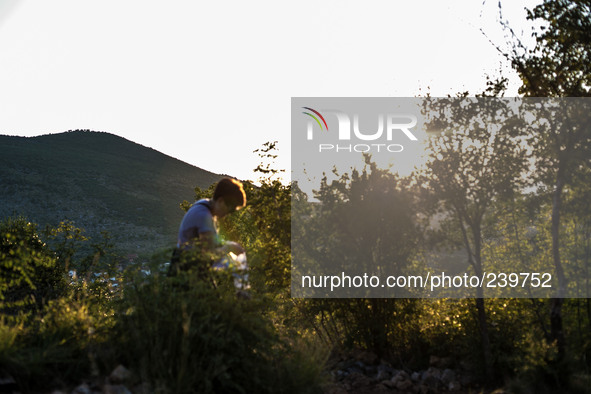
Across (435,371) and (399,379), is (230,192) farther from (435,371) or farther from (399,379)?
(435,371)

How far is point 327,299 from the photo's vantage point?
746 centimetres

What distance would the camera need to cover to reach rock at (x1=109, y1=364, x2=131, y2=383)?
161 inches

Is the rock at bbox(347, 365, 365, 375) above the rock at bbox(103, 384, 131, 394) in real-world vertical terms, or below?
below

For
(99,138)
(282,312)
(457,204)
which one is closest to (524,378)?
(457,204)

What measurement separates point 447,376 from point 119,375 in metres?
4.08

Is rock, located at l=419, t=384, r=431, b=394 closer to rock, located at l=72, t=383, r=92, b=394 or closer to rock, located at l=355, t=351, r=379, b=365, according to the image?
rock, located at l=355, t=351, r=379, b=365

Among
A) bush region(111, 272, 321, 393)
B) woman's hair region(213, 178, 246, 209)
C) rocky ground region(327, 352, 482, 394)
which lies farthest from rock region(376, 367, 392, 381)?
woman's hair region(213, 178, 246, 209)

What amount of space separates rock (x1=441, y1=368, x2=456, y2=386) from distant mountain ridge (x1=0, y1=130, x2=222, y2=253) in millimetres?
35668

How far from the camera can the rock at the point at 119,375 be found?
4094mm

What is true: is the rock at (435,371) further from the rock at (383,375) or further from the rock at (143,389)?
the rock at (143,389)

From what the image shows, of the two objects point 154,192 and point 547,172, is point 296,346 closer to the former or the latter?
point 547,172

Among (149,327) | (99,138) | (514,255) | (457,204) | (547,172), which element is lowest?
(149,327)

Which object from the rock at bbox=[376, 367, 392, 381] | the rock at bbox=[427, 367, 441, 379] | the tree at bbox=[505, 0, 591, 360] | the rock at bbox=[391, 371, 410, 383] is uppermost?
the tree at bbox=[505, 0, 591, 360]

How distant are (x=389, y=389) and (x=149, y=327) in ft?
10.8
